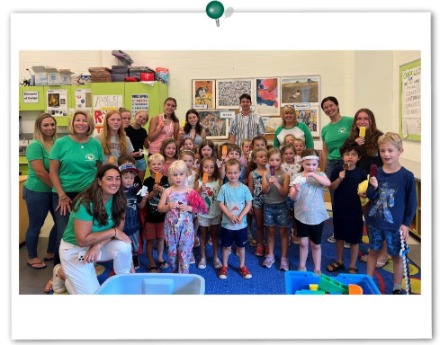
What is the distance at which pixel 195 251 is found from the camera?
8.05ft

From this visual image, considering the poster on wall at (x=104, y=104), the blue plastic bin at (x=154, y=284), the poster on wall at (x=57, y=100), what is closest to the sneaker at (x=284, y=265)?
the blue plastic bin at (x=154, y=284)

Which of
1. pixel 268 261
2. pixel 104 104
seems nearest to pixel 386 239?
pixel 268 261

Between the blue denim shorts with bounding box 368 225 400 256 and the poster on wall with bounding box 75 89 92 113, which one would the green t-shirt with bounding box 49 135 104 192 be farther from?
the poster on wall with bounding box 75 89 92 113

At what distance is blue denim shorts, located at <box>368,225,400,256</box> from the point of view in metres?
1.76

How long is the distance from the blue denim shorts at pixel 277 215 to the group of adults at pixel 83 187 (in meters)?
0.49

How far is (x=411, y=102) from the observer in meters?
1.63

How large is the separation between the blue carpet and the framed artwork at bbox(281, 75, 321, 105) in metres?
1.37

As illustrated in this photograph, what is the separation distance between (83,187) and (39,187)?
0.94 feet

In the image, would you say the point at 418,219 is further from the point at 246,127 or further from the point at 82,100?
the point at 82,100

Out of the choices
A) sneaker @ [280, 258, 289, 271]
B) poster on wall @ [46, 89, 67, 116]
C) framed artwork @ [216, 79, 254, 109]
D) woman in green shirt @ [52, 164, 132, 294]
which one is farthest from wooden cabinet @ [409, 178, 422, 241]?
poster on wall @ [46, 89, 67, 116]

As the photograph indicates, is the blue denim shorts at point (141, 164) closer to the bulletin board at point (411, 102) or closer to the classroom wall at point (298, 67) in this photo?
the classroom wall at point (298, 67)
